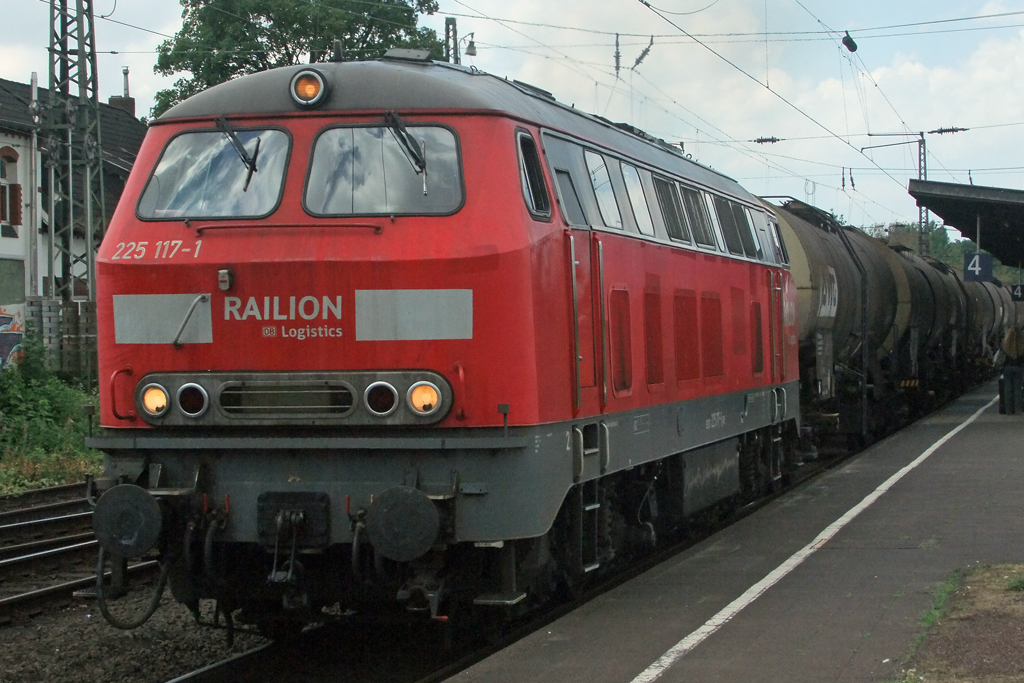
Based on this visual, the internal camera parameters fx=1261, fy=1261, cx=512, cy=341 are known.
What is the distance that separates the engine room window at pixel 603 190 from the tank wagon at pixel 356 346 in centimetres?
25

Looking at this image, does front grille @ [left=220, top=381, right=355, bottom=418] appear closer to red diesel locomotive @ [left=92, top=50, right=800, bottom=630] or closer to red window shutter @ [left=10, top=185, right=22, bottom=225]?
red diesel locomotive @ [left=92, top=50, right=800, bottom=630]

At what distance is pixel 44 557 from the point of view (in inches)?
428

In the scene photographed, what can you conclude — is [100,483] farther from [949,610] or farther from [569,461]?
[949,610]

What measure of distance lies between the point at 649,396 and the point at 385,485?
8.86ft

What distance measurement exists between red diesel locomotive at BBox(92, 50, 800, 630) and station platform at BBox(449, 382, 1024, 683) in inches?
23.9

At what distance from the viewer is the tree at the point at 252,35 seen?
40625 millimetres

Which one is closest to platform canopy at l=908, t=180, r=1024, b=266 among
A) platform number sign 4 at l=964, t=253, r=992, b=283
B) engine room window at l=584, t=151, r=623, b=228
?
platform number sign 4 at l=964, t=253, r=992, b=283

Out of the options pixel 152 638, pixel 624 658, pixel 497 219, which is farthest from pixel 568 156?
pixel 152 638

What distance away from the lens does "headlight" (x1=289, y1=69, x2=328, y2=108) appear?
716cm

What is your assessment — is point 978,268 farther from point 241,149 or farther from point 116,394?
point 116,394

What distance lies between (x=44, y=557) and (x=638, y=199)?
5986 millimetres

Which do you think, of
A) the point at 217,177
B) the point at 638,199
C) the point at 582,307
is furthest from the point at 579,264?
the point at 217,177

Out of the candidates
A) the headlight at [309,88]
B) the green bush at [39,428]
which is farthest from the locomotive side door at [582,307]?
the green bush at [39,428]

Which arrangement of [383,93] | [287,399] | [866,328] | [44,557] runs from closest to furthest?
[287,399]
[383,93]
[44,557]
[866,328]
